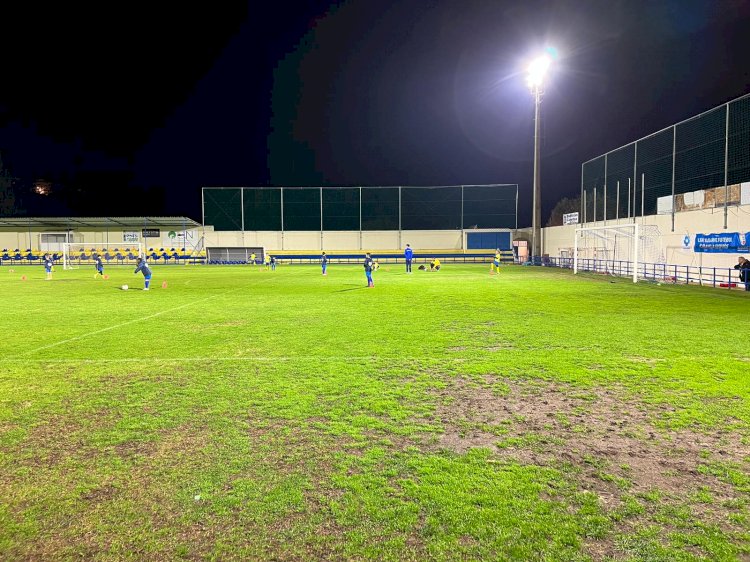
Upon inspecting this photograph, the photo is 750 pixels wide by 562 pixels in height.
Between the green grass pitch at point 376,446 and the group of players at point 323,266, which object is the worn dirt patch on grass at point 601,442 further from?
the group of players at point 323,266

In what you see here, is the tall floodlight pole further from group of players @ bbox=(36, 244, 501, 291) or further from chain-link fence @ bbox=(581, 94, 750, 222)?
group of players @ bbox=(36, 244, 501, 291)

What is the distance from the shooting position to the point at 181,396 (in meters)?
7.01

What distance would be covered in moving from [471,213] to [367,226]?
43.9 feet

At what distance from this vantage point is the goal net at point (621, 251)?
105 ft

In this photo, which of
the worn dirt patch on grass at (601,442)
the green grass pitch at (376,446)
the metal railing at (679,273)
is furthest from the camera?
the metal railing at (679,273)

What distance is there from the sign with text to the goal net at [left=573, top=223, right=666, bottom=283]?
229cm

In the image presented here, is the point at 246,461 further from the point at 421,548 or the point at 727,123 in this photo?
the point at 727,123

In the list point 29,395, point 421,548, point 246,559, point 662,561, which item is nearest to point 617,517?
point 662,561

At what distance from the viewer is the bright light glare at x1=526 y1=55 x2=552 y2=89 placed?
39.7 m

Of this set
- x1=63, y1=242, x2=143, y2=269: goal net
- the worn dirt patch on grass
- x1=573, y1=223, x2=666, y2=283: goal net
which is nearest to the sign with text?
x1=573, y1=223, x2=666, y2=283: goal net

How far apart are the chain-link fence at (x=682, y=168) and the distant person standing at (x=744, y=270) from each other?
162 inches

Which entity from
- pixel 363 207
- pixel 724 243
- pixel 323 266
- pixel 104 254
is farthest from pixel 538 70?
pixel 104 254

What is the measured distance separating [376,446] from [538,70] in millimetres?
41816

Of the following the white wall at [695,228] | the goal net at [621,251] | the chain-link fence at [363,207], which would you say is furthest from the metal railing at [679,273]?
the chain-link fence at [363,207]
